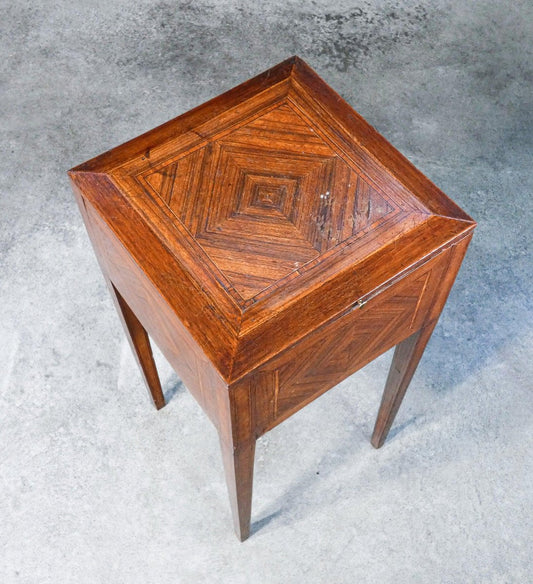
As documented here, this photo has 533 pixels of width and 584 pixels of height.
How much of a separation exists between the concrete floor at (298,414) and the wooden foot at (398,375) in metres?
0.11

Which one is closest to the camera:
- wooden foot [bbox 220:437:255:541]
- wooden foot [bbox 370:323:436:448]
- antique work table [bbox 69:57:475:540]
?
antique work table [bbox 69:57:475:540]

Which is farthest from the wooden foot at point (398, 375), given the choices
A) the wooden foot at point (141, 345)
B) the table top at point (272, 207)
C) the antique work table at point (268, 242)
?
the wooden foot at point (141, 345)

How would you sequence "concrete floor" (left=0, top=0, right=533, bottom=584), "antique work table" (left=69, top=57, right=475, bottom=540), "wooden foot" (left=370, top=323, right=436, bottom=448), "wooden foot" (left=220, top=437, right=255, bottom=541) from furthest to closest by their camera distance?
"concrete floor" (left=0, top=0, right=533, bottom=584) → "wooden foot" (left=370, top=323, right=436, bottom=448) → "wooden foot" (left=220, top=437, right=255, bottom=541) → "antique work table" (left=69, top=57, right=475, bottom=540)

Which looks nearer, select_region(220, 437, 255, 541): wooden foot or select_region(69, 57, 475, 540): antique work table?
select_region(69, 57, 475, 540): antique work table

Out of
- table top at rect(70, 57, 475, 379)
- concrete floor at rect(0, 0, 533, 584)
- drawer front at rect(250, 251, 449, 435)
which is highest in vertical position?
table top at rect(70, 57, 475, 379)

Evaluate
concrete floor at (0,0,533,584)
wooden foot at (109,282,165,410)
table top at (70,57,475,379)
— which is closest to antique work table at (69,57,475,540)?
table top at (70,57,475,379)

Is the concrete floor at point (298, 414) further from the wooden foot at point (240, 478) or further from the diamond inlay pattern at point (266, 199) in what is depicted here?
the diamond inlay pattern at point (266, 199)

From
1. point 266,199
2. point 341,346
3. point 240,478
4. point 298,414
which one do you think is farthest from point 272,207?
point 298,414

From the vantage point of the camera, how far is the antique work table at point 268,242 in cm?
98

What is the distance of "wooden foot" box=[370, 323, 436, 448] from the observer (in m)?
1.27

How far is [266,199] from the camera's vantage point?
1076 millimetres

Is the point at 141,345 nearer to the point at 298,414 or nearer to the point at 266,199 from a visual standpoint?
the point at 298,414

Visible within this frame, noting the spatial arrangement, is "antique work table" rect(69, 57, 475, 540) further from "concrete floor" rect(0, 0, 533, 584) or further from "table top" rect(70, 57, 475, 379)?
"concrete floor" rect(0, 0, 533, 584)

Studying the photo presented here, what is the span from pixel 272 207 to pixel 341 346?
23 centimetres
